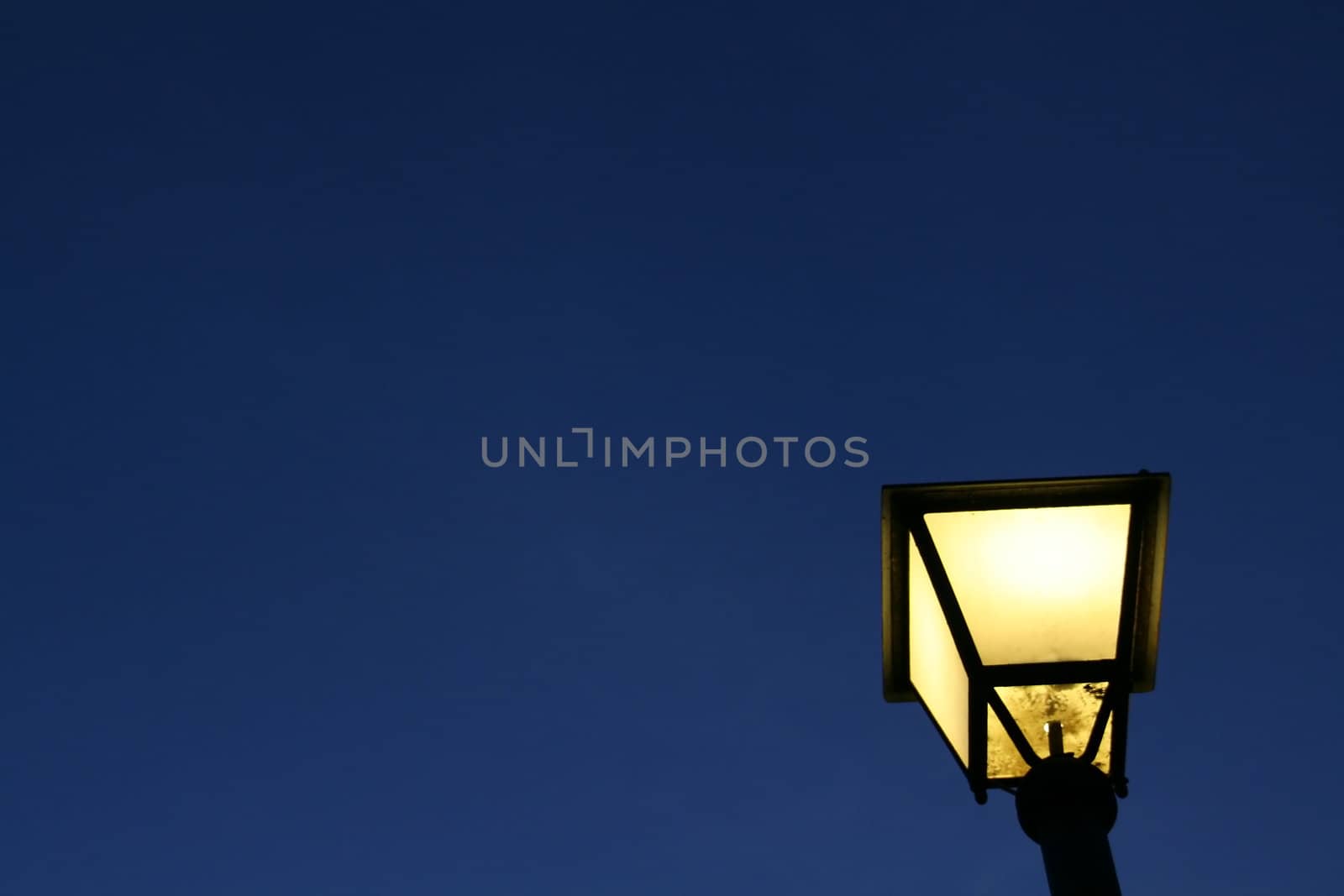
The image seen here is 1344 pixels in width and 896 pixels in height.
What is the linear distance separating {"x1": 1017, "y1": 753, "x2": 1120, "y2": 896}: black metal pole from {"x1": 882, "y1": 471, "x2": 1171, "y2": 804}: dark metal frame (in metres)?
0.09

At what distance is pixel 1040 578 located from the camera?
2918 mm

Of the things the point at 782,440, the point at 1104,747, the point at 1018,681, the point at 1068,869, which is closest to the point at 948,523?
the point at 1018,681

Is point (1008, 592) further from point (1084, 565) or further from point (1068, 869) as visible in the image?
point (1068, 869)

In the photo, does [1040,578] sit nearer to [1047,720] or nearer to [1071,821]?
[1047,720]

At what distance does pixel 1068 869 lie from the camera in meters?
2.54

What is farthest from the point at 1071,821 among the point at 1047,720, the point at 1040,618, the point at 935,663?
the point at 935,663

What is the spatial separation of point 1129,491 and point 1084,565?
0.78 feet

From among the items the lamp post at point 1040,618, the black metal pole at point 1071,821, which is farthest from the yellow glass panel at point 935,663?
the black metal pole at point 1071,821

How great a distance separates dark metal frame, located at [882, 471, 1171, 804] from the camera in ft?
9.41

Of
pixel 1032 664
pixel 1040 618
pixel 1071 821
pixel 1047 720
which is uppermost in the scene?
pixel 1040 618

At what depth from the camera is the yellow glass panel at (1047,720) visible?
289 cm

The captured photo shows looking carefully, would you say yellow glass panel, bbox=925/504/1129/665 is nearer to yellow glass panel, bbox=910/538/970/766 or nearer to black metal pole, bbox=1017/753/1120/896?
yellow glass panel, bbox=910/538/970/766

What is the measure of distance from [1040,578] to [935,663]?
0.39m

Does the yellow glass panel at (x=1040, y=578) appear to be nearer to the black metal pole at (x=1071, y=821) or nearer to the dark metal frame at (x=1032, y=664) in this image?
the dark metal frame at (x=1032, y=664)
